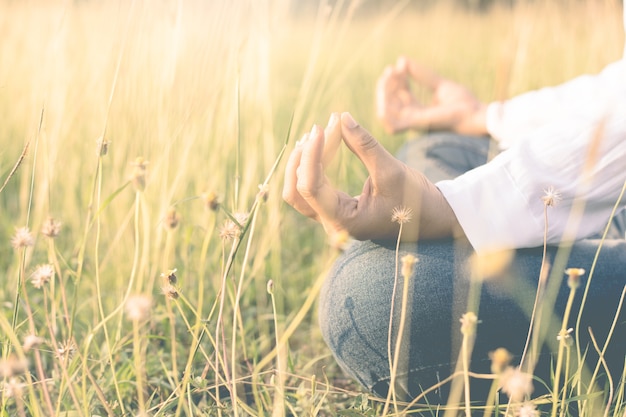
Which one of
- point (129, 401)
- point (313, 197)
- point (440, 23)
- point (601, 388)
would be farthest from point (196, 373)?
point (440, 23)

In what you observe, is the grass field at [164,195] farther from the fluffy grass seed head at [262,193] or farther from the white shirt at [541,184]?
the white shirt at [541,184]

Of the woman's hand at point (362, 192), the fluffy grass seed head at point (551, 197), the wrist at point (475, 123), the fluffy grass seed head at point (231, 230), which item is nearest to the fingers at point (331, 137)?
the woman's hand at point (362, 192)

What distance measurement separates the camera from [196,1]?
1240 mm

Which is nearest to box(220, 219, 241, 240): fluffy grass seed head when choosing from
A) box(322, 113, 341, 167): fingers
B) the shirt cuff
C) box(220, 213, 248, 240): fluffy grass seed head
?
box(220, 213, 248, 240): fluffy grass seed head

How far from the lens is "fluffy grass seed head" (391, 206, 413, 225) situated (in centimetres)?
69

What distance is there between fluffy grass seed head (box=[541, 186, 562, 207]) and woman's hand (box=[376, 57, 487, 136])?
0.74 metres

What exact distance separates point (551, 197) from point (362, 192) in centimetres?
21

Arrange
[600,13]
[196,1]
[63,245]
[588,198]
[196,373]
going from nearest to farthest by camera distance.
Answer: [588,198] → [196,373] → [196,1] → [63,245] → [600,13]

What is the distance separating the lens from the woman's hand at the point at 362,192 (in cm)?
68

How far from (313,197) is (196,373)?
0.46 meters

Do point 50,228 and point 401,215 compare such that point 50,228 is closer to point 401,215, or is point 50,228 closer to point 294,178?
point 294,178

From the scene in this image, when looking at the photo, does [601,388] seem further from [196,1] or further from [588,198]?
[196,1]

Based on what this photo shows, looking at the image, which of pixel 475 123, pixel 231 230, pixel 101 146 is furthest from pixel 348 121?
pixel 475 123

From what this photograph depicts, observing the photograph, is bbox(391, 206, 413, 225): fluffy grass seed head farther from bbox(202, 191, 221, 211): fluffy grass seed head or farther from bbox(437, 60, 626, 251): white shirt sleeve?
bbox(202, 191, 221, 211): fluffy grass seed head
